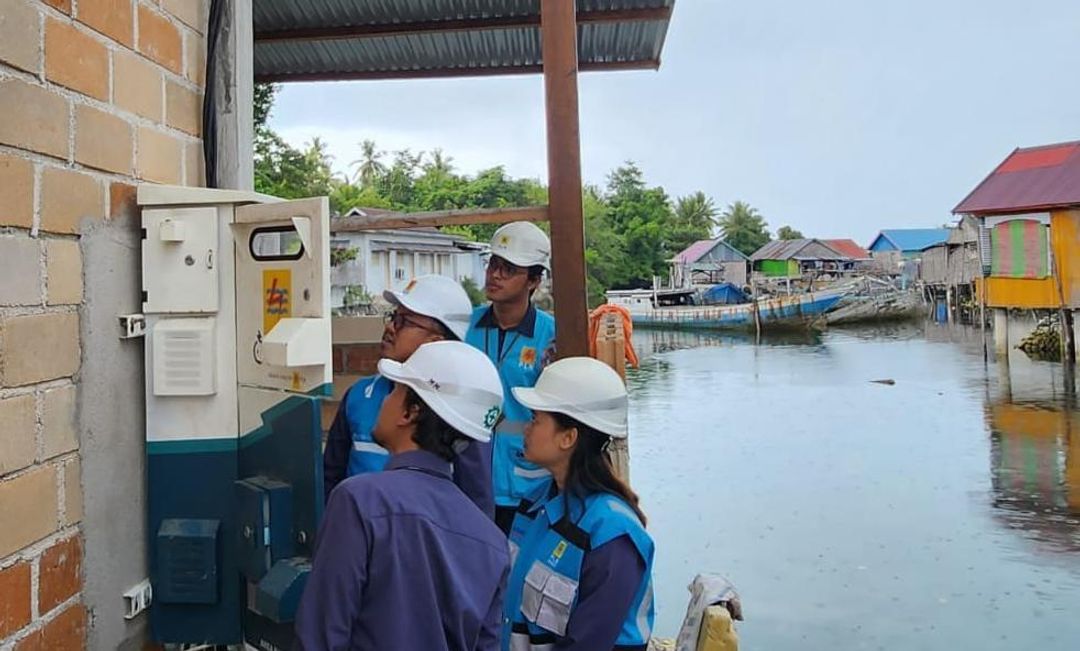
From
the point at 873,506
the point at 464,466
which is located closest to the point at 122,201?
the point at 464,466

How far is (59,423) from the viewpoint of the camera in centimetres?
204

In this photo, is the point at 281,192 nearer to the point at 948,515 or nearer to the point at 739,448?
the point at 739,448

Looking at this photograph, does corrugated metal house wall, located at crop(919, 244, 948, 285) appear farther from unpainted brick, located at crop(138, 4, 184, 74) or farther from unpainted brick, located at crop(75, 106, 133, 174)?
unpainted brick, located at crop(75, 106, 133, 174)

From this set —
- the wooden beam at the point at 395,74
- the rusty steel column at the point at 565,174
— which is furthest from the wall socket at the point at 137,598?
the wooden beam at the point at 395,74

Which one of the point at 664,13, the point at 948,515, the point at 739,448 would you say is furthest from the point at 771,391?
the point at 664,13

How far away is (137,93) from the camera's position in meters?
2.34

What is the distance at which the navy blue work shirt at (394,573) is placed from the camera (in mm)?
1713

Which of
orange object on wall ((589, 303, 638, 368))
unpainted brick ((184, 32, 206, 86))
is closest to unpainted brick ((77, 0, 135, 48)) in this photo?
unpainted brick ((184, 32, 206, 86))

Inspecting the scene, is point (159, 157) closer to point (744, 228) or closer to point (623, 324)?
point (623, 324)

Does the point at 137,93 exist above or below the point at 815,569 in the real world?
above

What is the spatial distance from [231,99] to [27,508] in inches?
51.9

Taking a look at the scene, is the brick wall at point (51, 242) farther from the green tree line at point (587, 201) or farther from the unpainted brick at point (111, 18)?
the green tree line at point (587, 201)

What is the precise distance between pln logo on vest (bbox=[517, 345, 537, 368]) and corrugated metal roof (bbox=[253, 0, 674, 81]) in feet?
6.30

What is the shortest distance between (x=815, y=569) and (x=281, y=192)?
16.2 meters
